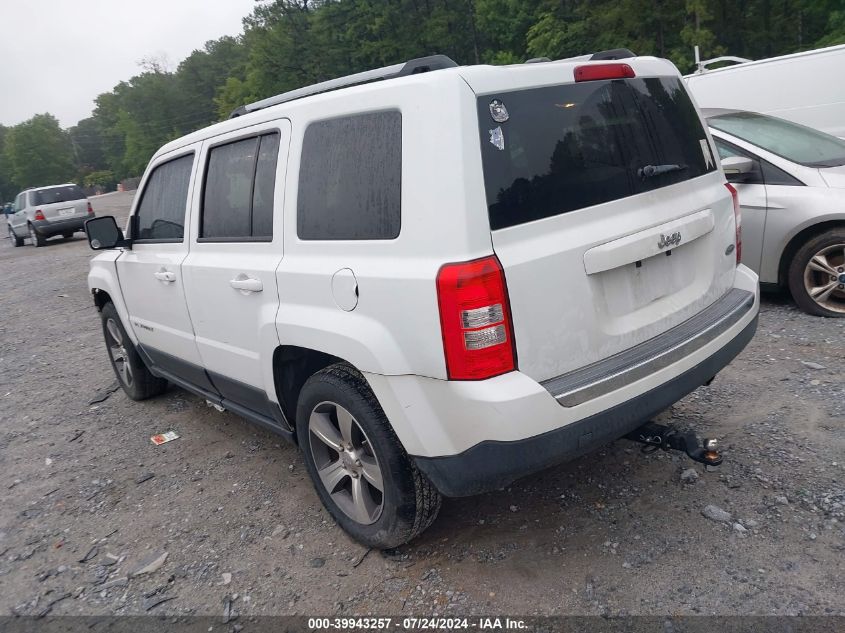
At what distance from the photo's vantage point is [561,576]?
2.65m

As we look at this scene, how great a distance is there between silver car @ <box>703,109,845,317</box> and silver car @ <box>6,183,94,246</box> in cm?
1967

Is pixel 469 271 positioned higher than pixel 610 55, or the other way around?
pixel 610 55

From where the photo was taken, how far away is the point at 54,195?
20.6 m

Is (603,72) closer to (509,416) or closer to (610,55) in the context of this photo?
(610,55)

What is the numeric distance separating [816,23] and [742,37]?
10.5 feet

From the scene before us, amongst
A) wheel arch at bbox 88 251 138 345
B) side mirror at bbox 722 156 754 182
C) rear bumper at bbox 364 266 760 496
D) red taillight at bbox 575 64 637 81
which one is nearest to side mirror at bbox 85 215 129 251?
wheel arch at bbox 88 251 138 345

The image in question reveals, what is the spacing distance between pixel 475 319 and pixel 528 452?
0.52 m

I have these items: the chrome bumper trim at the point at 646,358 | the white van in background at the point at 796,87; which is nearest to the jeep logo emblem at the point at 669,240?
the chrome bumper trim at the point at 646,358

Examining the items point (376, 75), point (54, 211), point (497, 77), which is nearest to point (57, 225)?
point (54, 211)

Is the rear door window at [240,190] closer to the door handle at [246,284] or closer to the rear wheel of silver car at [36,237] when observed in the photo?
the door handle at [246,284]

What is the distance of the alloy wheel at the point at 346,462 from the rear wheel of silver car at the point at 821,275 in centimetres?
404

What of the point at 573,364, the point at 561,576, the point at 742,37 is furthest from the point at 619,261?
the point at 742,37

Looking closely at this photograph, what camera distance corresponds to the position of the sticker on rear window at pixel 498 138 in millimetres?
2316

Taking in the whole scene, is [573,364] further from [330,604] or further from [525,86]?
[330,604]
